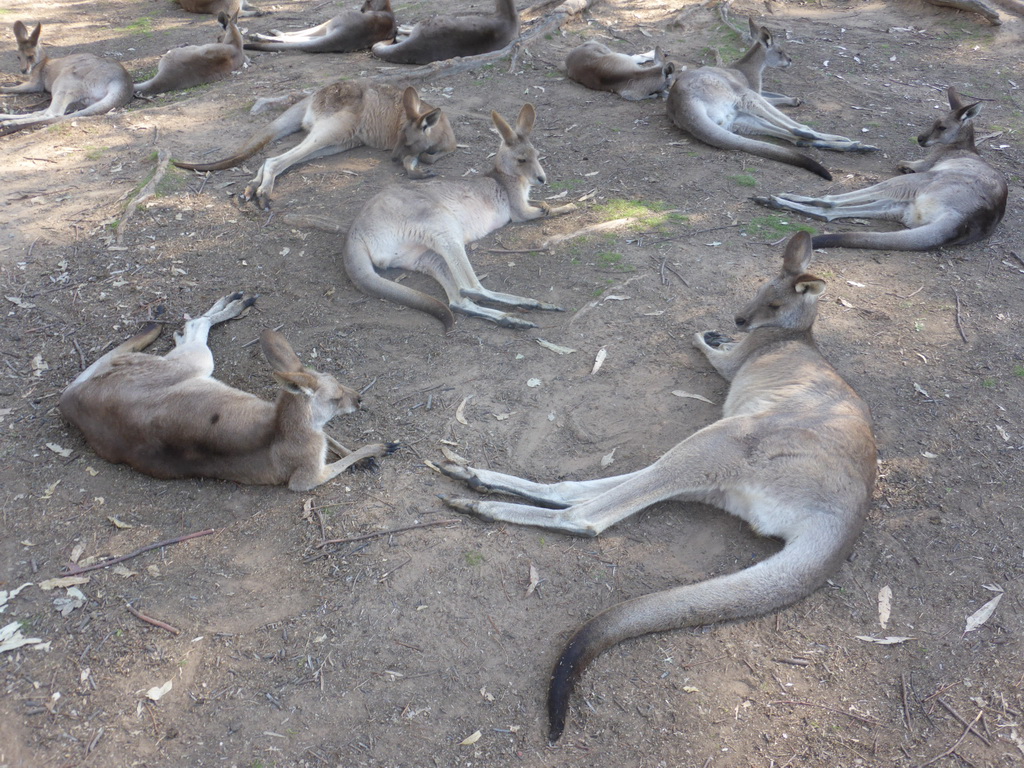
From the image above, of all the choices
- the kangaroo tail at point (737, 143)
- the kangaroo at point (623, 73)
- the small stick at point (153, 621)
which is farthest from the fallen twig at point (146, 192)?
the kangaroo tail at point (737, 143)

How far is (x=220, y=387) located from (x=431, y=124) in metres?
3.64

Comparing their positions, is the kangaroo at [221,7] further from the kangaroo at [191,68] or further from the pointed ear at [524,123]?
the pointed ear at [524,123]

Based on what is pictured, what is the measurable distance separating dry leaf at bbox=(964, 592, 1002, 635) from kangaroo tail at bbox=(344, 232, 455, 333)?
3.10 meters

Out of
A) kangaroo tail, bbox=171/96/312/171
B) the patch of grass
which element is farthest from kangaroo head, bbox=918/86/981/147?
kangaroo tail, bbox=171/96/312/171

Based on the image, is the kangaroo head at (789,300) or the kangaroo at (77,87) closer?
the kangaroo head at (789,300)

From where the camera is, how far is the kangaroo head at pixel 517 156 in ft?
20.2

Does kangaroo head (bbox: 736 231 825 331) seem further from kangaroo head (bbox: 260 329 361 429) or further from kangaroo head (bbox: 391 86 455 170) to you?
kangaroo head (bbox: 391 86 455 170)

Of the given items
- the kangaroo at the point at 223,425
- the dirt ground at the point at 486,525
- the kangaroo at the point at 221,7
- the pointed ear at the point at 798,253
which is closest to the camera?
the dirt ground at the point at 486,525

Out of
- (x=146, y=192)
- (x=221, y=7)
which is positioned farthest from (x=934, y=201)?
(x=221, y=7)

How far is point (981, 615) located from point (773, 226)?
11.5 feet

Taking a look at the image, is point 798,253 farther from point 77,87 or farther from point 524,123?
point 77,87

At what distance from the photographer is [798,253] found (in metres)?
4.48

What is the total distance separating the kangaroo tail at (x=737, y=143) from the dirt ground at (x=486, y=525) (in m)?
0.12

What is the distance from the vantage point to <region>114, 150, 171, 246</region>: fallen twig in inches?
222
